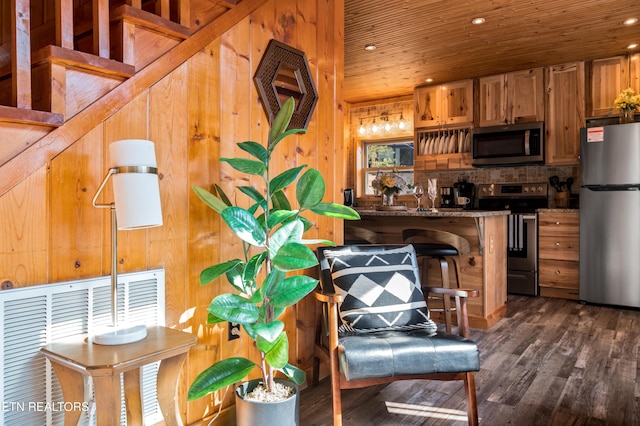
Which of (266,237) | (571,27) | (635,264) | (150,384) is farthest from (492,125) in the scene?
(150,384)

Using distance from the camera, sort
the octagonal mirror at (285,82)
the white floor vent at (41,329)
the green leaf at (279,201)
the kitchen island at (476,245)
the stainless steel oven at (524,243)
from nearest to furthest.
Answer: the white floor vent at (41,329) → the green leaf at (279,201) → the octagonal mirror at (285,82) → the kitchen island at (476,245) → the stainless steel oven at (524,243)

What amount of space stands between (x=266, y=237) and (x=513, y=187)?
4729mm

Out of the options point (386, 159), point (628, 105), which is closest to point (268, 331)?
point (628, 105)

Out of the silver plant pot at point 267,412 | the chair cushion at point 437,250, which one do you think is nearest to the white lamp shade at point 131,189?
the silver plant pot at point 267,412

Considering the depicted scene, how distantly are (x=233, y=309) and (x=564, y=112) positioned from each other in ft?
16.1

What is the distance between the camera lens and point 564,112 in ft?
16.4

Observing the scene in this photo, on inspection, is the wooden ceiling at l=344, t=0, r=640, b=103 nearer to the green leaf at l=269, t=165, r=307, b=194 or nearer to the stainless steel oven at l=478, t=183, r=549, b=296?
the stainless steel oven at l=478, t=183, r=549, b=296

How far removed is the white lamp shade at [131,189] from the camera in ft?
4.41

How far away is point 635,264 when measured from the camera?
4219 millimetres

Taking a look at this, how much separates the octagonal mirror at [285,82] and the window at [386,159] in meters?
4.38

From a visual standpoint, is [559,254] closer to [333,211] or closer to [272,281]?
[333,211]

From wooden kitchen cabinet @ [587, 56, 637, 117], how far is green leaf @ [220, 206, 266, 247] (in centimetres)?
475

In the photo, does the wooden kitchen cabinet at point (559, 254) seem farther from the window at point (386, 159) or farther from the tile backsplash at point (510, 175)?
the window at point (386, 159)

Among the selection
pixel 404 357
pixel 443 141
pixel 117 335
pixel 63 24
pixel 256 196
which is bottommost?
pixel 404 357
